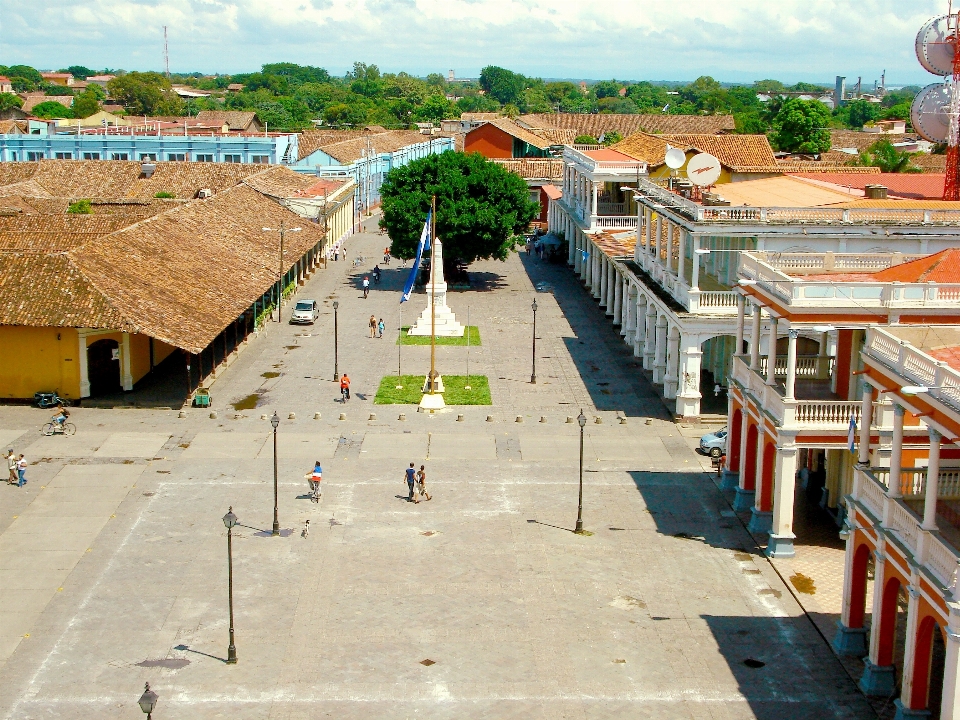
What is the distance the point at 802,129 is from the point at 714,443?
87.7m

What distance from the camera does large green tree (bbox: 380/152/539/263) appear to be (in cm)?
7144

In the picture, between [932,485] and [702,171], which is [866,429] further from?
[702,171]

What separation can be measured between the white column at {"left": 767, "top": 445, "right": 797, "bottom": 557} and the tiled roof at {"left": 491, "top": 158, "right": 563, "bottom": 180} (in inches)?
3292

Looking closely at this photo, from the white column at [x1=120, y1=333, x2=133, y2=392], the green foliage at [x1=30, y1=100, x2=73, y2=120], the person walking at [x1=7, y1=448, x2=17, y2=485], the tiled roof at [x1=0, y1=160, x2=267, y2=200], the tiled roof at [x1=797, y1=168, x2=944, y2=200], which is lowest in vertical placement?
the person walking at [x1=7, y1=448, x2=17, y2=485]

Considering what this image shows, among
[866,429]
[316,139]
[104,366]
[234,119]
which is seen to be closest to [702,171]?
[104,366]

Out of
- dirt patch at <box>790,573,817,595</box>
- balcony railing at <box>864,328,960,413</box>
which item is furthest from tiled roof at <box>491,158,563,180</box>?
balcony railing at <box>864,328,960,413</box>

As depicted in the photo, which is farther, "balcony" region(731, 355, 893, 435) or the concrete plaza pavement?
"balcony" region(731, 355, 893, 435)

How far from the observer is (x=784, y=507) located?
3234cm

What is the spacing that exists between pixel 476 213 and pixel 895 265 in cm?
3805

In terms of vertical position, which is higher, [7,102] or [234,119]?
[7,102]

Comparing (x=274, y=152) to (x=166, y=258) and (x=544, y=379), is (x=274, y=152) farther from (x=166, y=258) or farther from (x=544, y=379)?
(x=544, y=379)

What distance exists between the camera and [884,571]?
24.6 meters

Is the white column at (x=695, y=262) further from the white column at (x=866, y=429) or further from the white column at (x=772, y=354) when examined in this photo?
the white column at (x=866, y=429)

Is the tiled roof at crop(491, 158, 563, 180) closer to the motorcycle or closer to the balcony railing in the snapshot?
the motorcycle
